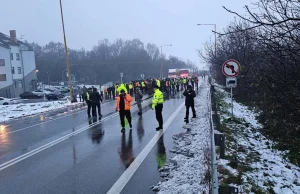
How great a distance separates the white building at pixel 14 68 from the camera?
186ft

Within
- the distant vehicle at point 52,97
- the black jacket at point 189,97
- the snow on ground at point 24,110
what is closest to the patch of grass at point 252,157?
the black jacket at point 189,97

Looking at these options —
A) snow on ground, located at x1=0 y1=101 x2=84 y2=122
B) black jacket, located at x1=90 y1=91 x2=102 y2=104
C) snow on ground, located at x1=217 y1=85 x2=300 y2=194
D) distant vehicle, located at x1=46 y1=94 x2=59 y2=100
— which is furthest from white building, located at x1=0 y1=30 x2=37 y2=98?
snow on ground, located at x1=217 y1=85 x2=300 y2=194

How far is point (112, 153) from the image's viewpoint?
909 centimetres

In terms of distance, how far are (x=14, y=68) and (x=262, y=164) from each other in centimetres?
5987

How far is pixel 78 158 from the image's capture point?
8.66m

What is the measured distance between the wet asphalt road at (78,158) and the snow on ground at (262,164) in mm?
1873

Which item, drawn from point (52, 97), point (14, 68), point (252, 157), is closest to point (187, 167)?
point (252, 157)

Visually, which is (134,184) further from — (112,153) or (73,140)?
(73,140)

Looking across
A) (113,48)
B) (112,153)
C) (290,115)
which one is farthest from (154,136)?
(113,48)

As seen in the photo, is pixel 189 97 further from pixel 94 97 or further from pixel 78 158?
pixel 78 158

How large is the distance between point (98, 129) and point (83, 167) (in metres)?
5.79

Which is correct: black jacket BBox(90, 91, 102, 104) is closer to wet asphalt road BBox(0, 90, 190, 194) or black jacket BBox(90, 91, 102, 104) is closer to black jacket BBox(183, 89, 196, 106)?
wet asphalt road BBox(0, 90, 190, 194)

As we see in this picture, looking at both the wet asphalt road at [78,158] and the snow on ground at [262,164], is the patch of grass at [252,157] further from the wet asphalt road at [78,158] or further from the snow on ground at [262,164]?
the wet asphalt road at [78,158]

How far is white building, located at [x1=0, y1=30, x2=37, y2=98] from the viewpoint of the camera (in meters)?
56.8
